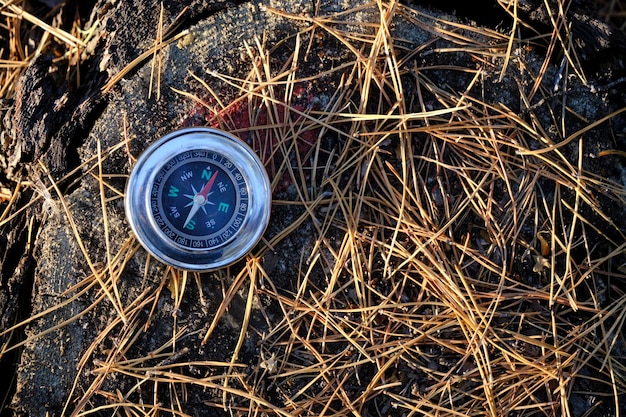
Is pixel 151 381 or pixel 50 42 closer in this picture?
pixel 151 381

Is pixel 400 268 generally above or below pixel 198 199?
below

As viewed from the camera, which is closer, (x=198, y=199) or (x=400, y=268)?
(x=198, y=199)

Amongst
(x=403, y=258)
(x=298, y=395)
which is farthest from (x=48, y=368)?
(x=403, y=258)

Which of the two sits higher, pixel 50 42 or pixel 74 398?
pixel 50 42

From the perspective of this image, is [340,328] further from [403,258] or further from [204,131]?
[204,131]
